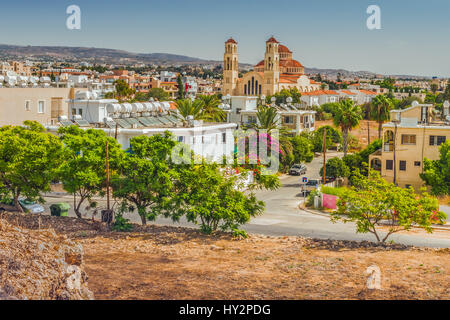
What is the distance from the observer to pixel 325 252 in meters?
22.5

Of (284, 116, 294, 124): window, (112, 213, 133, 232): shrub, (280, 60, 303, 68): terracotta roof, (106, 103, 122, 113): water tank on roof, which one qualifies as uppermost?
(280, 60, 303, 68): terracotta roof

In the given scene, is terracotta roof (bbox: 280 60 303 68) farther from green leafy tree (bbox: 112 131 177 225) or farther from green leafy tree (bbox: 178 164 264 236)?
green leafy tree (bbox: 178 164 264 236)

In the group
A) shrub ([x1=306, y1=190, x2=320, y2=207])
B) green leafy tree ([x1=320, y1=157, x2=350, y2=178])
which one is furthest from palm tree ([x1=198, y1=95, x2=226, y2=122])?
shrub ([x1=306, y1=190, x2=320, y2=207])

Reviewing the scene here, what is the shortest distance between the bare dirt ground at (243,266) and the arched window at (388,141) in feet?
70.7

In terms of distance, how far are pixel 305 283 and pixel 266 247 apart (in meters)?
6.08

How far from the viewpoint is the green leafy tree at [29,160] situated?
27.7 metres

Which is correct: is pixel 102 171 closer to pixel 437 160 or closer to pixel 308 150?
pixel 437 160

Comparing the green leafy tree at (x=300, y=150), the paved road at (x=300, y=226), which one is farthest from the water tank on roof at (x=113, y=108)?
the green leafy tree at (x=300, y=150)

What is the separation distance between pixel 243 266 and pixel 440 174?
1023 inches

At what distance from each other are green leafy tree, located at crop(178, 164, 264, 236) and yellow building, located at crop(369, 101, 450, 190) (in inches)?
837

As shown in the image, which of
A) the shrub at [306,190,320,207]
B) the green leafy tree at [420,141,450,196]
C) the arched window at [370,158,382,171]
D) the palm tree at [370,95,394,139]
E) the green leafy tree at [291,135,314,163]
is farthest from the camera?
the palm tree at [370,95,394,139]

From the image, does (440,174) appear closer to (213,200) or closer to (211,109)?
(213,200)

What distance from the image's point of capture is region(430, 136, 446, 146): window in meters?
42.5
